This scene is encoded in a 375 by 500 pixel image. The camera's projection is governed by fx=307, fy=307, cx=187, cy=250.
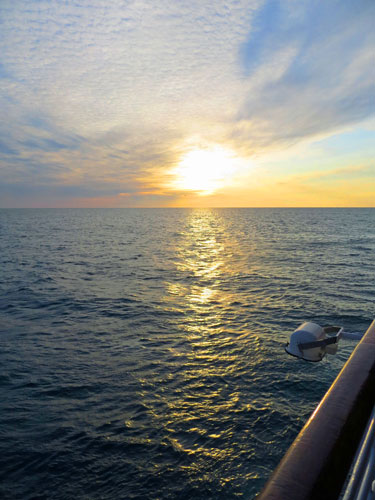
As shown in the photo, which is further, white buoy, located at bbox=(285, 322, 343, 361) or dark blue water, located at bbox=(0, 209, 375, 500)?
dark blue water, located at bbox=(0, 209, 375, 500)

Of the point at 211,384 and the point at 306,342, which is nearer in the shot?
the point at 306,342

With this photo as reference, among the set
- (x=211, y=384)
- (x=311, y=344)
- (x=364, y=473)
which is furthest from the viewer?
(x=211, y=384)

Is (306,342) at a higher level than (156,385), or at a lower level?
higher

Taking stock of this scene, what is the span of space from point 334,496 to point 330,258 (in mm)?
41001

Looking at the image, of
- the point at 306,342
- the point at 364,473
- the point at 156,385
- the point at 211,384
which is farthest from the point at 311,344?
the point at 156,385

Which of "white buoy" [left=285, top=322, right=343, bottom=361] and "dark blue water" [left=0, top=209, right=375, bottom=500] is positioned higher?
"white buoy" [left=285, top=322, right=343, bottom=361]

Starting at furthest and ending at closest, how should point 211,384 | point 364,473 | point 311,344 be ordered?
point 211,384 < point 311,344 < point 364,473

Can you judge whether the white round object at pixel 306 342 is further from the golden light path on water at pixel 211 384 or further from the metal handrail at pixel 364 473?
the metal handrail at pixel 364 473

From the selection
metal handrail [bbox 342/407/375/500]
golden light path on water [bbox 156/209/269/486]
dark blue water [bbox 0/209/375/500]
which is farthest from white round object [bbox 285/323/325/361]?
metal handrail [bbox 342/407/375/500]

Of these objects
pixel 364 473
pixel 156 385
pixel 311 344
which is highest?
pixel 364 473

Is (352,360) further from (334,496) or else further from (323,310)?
(323,310)

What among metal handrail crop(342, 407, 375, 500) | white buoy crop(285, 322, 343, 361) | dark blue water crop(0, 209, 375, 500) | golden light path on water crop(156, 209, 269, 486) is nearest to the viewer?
→ metal handrail crop(342, 407, 375, 500)

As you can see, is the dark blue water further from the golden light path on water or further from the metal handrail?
the metal handrail

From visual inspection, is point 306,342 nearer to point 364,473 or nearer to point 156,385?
point 364,473
